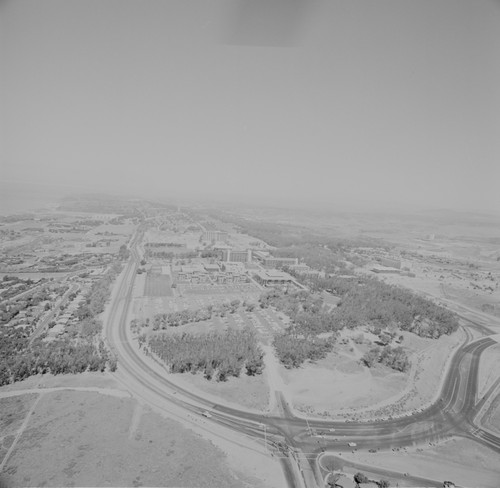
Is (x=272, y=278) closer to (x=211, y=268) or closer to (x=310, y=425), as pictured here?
(x=211, y=268)

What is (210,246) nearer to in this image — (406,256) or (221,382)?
(406,256)

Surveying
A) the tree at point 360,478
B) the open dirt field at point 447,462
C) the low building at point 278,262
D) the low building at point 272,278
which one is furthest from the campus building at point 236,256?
the tree at point 360,478

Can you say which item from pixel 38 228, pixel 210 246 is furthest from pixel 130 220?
Answer: pixel 210 246

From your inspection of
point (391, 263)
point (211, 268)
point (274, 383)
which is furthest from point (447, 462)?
point (391, 263)

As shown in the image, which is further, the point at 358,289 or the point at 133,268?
the point at 133,268

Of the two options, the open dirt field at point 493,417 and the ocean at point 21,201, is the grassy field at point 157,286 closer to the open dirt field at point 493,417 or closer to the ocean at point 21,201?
the open dirt field at point 493,417
